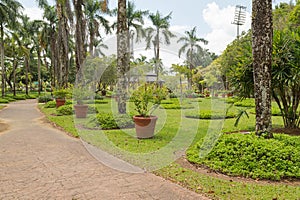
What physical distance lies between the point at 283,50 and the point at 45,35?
28.6 m

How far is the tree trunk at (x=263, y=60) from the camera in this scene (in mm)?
5148

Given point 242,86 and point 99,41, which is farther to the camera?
point 99,41

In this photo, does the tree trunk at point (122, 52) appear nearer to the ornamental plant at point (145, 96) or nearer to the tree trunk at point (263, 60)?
the ornamental plant at point (145, 96)

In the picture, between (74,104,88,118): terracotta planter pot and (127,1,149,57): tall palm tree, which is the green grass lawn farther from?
(127,1,149,57): tall palm tree

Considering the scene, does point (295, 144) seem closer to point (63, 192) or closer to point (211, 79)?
point (63, 192)

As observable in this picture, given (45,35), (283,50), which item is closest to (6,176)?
(283,50)

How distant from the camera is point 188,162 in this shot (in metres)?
5.31

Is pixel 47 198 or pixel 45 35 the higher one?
pixel 45 35

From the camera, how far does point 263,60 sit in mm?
5148

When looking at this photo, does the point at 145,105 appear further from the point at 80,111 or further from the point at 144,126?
the point at 80,111

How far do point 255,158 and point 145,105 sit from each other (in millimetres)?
3804

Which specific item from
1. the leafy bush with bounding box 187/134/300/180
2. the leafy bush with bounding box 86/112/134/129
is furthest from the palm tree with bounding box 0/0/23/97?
the leafy bush with bounding box 187/134/300/180

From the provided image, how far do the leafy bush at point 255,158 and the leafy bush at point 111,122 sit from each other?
434 cm

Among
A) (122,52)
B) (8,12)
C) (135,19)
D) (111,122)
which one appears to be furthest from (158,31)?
(111,122)
